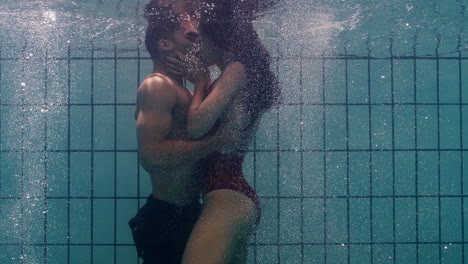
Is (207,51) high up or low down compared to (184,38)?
down

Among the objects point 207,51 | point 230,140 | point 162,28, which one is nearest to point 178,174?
point 230,140

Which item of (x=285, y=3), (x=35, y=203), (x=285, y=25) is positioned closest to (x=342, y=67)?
(x=285, y=25)

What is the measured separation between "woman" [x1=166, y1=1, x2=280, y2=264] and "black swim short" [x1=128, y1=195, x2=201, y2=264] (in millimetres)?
312

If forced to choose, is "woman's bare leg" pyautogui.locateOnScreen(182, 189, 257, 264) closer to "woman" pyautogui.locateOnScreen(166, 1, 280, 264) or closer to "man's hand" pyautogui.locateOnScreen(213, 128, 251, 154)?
"woman" pyautogui.locateOnScreen(166, 1, 280, 264)

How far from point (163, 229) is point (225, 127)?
0.99 metres

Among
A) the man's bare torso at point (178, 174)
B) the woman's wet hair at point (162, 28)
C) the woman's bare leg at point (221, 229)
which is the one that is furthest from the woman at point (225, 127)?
the woman's wet hair at point (162, 28)

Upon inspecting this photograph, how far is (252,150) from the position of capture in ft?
15.9

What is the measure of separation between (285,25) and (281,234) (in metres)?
2.93

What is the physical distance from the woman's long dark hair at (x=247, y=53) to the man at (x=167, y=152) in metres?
0.36

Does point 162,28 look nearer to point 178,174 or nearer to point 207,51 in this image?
point 207,51

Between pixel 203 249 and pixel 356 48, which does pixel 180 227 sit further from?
pixel 356 48

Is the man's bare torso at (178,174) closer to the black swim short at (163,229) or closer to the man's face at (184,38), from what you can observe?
the black swim short at (163,229)

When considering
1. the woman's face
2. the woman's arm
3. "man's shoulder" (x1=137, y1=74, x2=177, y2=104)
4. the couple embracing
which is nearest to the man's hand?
the couple embracing

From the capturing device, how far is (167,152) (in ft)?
9.46
